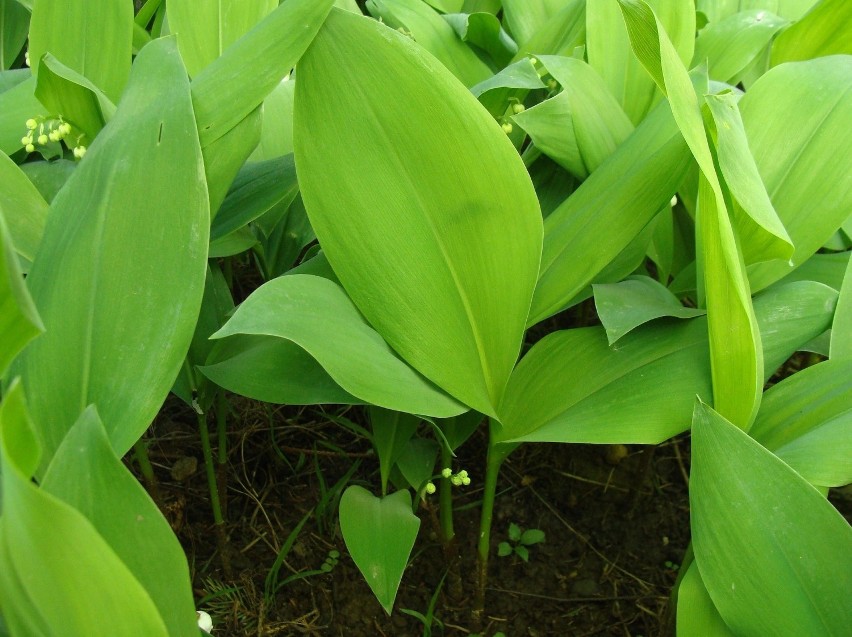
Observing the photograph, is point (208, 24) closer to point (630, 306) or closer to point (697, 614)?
point (630, 306)

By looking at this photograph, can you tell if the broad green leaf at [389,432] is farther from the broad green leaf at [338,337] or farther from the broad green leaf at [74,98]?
the broad green leaf at [74,98]

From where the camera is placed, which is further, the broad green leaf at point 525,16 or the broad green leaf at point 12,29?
the broad green leaf at point 12,29

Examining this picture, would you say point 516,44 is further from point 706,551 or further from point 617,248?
point 706,551

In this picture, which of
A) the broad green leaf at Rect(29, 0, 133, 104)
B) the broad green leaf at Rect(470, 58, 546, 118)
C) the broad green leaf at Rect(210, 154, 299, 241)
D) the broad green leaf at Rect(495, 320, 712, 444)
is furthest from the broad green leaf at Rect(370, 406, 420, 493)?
the broad green leaf at Rect(29, 0, 133, 104)

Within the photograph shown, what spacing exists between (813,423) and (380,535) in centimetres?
40

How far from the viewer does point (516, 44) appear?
1.00 meters

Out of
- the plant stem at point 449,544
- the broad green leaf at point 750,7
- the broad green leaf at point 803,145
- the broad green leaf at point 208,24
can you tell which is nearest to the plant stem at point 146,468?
the plant stem at point 449,544

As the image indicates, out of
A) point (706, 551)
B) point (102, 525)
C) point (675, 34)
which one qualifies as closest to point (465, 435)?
point (706, 551)

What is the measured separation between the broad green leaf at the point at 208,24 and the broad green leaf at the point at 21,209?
0.78 feet

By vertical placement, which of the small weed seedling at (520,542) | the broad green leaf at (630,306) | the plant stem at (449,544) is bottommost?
the small weed seedling at (520,542)

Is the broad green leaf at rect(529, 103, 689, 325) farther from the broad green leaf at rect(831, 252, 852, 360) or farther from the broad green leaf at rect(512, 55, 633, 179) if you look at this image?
the broad green leaf at rect(831, 252, 852, 360)

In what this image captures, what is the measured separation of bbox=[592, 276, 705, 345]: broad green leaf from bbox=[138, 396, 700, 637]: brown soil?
0.31 metres

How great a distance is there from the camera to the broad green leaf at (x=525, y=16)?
3.29 ft

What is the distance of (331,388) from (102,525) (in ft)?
0.79
